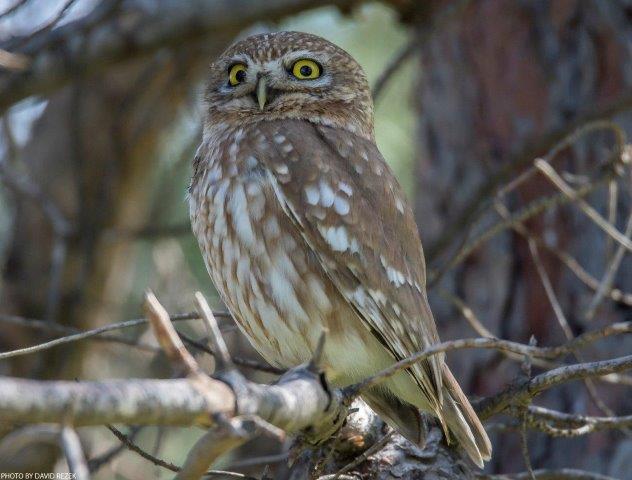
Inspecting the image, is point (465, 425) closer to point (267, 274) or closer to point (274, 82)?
point (267, 274)

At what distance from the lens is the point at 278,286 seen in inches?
126

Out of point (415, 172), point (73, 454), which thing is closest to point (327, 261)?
point (73, 454)

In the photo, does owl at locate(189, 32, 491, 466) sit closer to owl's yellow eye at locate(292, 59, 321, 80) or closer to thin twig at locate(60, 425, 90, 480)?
owl's yellow eye at locate(292, 59, 321, 80)

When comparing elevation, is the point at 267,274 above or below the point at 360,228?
below

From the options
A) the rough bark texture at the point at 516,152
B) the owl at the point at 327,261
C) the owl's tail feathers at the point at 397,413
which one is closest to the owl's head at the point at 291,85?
the owl at the point at 327,261

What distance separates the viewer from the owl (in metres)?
3.21

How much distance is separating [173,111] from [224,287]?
3.04m

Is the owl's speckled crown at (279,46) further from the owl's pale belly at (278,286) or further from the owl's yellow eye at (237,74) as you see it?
the owl's pale belly at (278,286)

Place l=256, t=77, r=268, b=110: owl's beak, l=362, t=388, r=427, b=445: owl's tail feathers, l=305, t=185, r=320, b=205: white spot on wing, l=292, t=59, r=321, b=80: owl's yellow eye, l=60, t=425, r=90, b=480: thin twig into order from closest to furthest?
l=60, t=425, r=90, b=480: thin twig, l=362, t=388, r=427, b=445: owl's tail feathers, l=305, t=185, r=320, b=205: white spot on wing, l=256, t=77, r=268, b=110: owl's beak, l=292, t=59, r=321, b=80: owl's yellow eye

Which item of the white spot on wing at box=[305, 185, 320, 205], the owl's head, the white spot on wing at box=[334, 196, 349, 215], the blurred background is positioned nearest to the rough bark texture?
the blurred background

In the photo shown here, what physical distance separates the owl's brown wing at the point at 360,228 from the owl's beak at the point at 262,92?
0.19m

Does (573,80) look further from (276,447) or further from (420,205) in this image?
(276,447)

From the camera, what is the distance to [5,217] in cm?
724

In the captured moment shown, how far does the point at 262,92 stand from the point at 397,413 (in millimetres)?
1471
